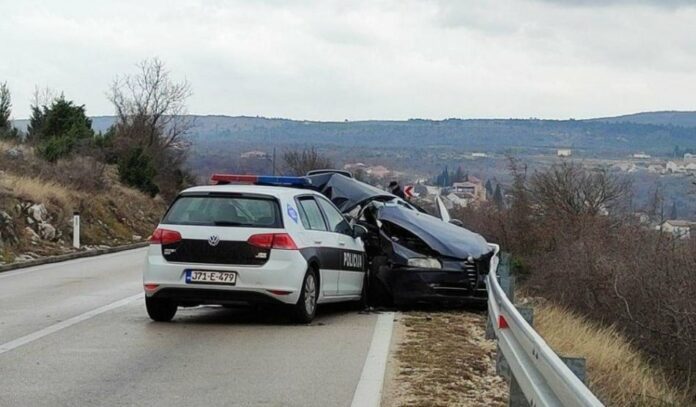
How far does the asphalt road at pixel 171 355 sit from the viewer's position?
302 inches

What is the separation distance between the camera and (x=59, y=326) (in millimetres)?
11398

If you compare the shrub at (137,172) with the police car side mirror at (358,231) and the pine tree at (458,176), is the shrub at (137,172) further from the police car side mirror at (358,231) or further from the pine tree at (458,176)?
the pine tree at (458,176)

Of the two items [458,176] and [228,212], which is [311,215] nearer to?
[228,212]

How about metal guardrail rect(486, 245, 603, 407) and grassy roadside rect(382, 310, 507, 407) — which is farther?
grassy roadside rect(382, 310, 507, 407)

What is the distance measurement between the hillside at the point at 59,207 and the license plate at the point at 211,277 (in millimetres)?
12711

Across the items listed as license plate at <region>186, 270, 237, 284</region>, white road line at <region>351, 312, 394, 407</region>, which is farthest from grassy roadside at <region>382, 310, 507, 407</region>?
license plate at <region>186, 270, 237, 284</region>

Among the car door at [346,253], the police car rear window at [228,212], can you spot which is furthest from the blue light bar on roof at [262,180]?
the police car rear window at [228,212]

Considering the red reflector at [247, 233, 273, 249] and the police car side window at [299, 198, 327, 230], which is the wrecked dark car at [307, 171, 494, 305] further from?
the red reflector at [247, 233, 273, 249]

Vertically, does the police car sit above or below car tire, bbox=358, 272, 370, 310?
above

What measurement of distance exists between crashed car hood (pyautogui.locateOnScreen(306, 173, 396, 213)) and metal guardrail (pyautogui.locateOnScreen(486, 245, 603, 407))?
753 centimetres

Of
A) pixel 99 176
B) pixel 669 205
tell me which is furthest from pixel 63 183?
pixel 669 205

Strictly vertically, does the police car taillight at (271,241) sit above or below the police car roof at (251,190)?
below

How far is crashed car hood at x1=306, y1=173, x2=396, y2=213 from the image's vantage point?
1554 centimetres

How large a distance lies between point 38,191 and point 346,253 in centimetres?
1882
